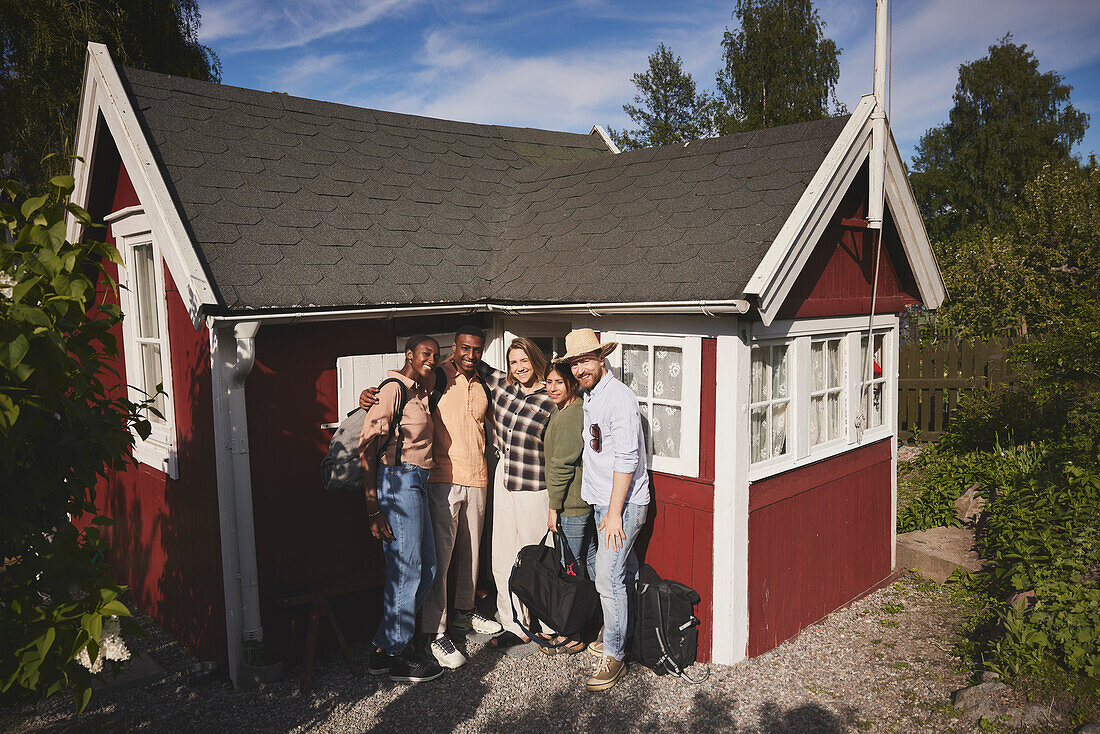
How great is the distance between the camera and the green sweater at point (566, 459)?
218 inches

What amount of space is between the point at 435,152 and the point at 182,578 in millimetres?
4775

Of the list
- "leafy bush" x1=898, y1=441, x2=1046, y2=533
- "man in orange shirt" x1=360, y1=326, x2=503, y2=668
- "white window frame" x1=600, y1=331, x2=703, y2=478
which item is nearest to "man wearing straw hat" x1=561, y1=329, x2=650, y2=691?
"white window frame" x1=600, y1=331, x2=703, y2=478

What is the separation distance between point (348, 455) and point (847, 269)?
176 inches

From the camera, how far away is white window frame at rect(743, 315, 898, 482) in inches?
230

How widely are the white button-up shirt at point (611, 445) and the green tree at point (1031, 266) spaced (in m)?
12.8

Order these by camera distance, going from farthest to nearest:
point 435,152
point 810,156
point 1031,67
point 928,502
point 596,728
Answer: point 1031,67
point 928,502
point 435,152
point 810,156
point 596,728

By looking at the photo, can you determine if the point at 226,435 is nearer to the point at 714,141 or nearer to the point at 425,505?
the point at 425,505

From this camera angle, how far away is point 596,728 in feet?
15.9

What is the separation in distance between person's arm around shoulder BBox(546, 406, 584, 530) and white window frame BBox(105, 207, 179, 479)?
2845 mm

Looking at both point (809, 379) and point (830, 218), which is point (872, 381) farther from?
point (830, 218)

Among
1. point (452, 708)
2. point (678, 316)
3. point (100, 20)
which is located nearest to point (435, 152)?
point (678, 316)

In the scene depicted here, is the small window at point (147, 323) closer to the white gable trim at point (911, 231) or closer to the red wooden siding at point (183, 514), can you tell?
the red wooden siding at point (183, 514)

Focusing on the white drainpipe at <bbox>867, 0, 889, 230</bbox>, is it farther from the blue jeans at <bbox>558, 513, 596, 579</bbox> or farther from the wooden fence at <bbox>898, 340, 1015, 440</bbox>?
the wooden fence at <bbox>898, 340, 1015, 440</bbox>

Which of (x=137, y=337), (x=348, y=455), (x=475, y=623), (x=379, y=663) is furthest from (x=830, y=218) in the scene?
(x=137, y=337)
